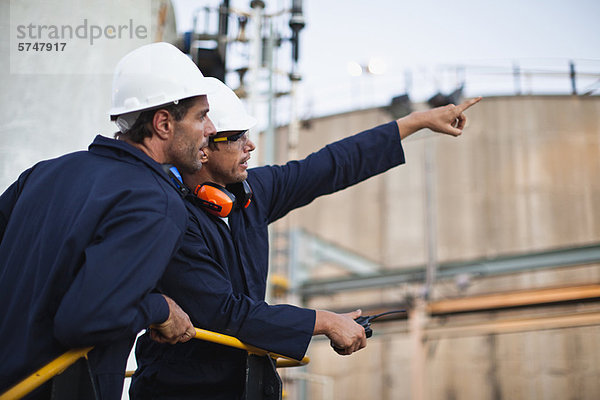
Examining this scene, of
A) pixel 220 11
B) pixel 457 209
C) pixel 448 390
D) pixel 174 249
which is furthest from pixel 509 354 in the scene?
pixel 174 249

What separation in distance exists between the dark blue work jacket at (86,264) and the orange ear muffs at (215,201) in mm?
627

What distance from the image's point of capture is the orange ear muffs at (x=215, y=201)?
266cm

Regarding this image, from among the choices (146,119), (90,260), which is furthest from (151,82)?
(90,260)

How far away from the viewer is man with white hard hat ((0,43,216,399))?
1688mm

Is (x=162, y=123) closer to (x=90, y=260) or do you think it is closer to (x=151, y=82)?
(x=151, y=82)

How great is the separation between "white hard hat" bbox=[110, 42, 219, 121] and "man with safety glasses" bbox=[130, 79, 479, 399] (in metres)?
0.52

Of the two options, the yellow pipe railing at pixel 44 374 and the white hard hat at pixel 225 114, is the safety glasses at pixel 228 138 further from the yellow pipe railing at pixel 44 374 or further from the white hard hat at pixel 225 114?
the yellow pipe railing at pixel 44 374

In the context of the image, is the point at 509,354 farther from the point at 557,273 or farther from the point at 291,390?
the point at 291,390

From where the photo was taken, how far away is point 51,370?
1.72m

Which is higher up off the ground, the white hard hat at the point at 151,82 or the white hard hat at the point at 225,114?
the white hard hat at the point at 225,114

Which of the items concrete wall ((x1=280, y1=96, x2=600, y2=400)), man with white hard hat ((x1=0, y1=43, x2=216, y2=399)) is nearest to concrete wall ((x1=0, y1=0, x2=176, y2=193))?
man with white hard hat ((x1=0, y1=43, x2=216, y2=399))

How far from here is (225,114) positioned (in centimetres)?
309

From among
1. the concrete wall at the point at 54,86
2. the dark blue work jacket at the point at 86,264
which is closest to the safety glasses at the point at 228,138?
the dark blue work jacket at the point at 86,264

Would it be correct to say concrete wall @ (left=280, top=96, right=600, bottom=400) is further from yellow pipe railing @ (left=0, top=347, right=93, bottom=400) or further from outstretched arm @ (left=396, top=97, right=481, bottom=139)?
yellow pipe railing @ (left=0, top=347, right=93, bottom=400)
